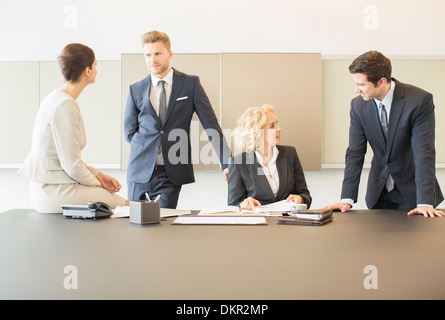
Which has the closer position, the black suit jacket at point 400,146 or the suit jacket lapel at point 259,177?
the black suit jacket at point 400,146

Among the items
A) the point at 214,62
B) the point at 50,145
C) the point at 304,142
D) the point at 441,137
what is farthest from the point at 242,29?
the point at 50,145

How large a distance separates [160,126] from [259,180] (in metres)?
0.76

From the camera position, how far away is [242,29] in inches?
167

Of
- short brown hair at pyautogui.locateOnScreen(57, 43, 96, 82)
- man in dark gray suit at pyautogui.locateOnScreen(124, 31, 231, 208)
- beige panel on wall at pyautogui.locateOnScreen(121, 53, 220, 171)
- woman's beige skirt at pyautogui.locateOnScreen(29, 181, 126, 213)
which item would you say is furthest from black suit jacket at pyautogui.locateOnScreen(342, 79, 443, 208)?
beige panel on wall at pyautogui.locateOnScreen(121, 53, 220, 171)

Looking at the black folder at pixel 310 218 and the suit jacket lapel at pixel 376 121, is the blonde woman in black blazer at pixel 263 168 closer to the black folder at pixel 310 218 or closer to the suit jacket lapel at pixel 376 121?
the suit jacket lapel at pixel 376 121

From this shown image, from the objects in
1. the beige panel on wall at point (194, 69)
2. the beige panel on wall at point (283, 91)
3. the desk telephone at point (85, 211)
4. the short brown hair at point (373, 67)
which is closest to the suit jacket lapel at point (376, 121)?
the short brown hair at point (373, 67)

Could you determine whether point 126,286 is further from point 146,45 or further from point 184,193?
point 184,193

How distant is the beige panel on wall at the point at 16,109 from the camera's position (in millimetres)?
4223

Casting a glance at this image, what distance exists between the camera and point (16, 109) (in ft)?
13.9

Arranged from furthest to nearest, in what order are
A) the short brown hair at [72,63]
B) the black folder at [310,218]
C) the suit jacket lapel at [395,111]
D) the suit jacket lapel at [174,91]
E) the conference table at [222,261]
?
the suit jacket lapel at [174,91]
the suit jacket lapel at [395,111]
the short brown hair at [72,63]
the black folder at [310,218]
the conference table at [222,261]

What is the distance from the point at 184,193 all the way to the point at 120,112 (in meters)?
0.99

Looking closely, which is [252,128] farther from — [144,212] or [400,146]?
[144,212]

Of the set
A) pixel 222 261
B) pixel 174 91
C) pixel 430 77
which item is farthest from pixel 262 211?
pixel 430 77
